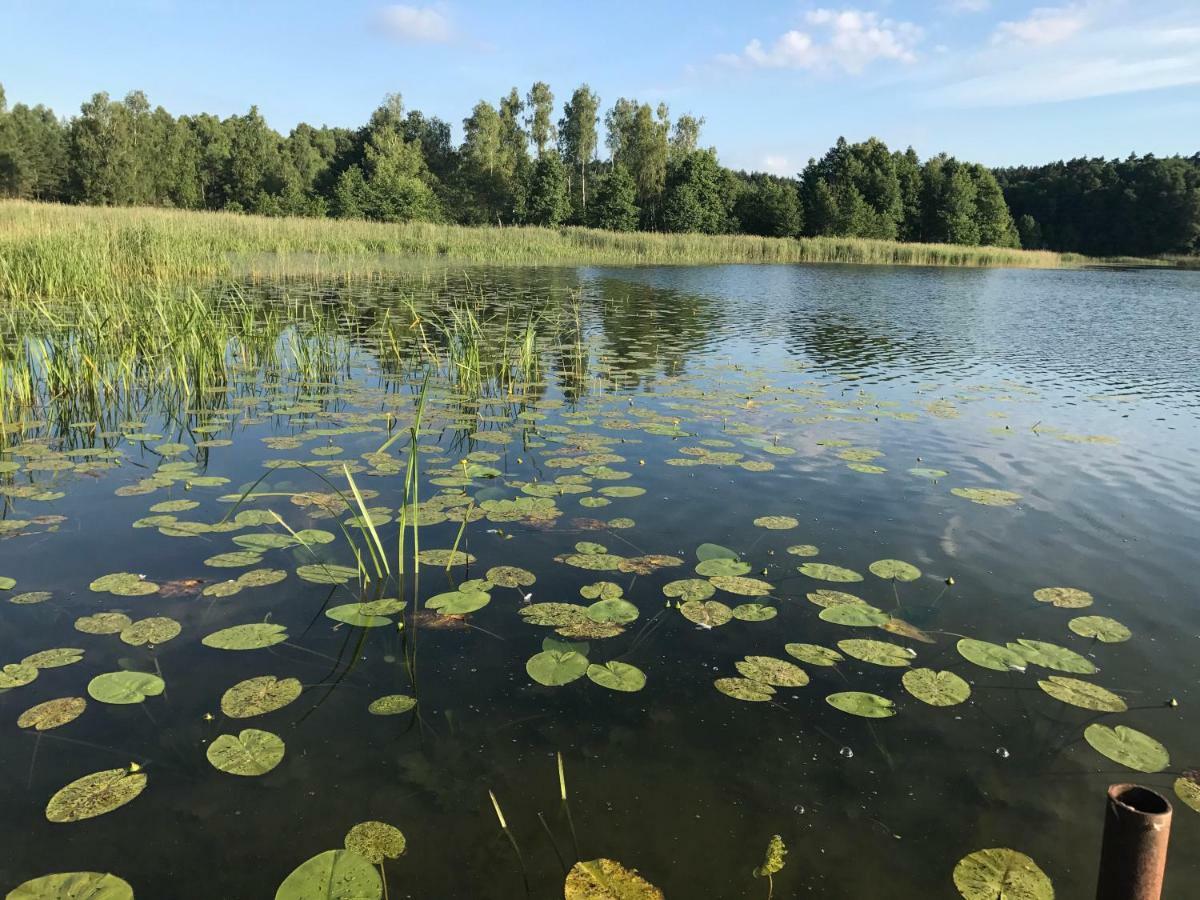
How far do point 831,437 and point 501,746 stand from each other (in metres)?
4.26

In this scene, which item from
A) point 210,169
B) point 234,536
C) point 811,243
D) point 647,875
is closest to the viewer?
point 647,875

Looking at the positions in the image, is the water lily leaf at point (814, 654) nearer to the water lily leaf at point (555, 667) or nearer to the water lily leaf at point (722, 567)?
the water lily leaf at point (722, 567)

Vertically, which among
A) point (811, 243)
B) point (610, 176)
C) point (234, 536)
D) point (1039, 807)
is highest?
point (610, 176)

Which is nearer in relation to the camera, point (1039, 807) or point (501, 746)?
point (1039, 807)

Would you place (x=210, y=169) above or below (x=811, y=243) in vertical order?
above

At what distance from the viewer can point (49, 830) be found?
1769 mm

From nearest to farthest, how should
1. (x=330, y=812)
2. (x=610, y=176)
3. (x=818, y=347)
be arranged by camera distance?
(x=330, y=812) < (x=818, y=347) < (x=610, y=176)

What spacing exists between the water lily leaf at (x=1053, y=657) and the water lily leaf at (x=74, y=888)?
9.54ft

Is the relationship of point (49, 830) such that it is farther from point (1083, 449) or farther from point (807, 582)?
point (1083, 449)

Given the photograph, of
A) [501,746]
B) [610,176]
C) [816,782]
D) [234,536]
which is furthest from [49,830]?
[610,176]

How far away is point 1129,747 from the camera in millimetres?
2176

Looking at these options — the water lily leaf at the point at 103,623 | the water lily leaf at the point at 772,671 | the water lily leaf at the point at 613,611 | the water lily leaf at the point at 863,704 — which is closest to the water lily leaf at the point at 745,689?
the water lily leaf at the point at 772,671

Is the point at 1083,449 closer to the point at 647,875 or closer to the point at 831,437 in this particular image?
the point at 831,437

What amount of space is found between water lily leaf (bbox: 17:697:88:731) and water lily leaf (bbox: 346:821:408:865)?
1.04 meters
